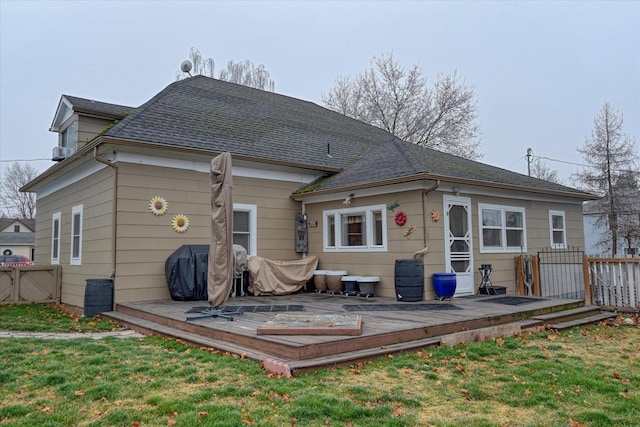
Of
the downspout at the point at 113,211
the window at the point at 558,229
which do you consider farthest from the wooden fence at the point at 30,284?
the window at the point at 558,229

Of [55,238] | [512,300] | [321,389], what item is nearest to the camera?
[321,389]

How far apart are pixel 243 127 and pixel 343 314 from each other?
6499 mm

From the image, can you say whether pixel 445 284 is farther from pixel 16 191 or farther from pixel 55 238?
pixel 16 191

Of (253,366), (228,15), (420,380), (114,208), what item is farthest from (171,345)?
(228,15)

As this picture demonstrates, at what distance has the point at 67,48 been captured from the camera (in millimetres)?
23016

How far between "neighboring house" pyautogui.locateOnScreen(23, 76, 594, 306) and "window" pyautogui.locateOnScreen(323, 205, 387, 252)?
0.08 ft

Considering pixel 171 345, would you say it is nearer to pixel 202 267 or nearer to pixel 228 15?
pixel 202 267

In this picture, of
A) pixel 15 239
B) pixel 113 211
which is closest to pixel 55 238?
pixel 113 211

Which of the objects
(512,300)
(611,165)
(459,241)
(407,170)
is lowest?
(512,300)

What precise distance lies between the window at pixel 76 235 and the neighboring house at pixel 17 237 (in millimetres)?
32498

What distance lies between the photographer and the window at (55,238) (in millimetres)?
12234

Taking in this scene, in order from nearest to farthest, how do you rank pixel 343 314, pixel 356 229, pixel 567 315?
pixel 343 314
pixel 567 315
pixel 356 229

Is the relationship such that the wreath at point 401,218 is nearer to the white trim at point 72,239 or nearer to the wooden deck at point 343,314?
the wooden deck at point 343,314

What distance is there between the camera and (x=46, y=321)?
8.27 meters
